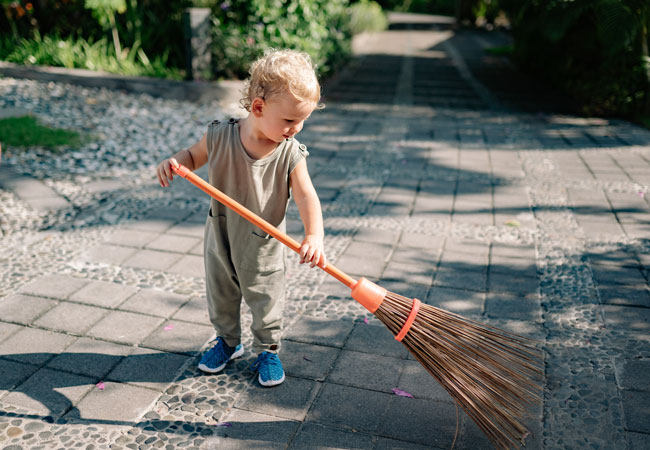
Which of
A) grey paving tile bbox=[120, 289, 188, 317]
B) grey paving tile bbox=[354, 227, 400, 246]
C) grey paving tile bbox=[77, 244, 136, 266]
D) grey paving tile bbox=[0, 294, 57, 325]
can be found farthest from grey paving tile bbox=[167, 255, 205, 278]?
grey paving tile bbox=[354, 227, 400, 246]

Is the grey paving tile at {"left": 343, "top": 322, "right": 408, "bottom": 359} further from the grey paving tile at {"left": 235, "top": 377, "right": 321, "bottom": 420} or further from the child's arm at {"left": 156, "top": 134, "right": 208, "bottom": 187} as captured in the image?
the child's arm at {"left": 156, "top": 134, "right": 208, "bottom": 187}

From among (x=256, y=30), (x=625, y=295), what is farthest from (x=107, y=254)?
(x=256, y=30)

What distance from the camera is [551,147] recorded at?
20.0ft

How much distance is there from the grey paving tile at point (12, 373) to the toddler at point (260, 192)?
0.77 metres

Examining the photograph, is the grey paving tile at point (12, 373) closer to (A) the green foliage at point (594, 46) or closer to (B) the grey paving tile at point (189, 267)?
(B) the grey paving tile at point (189, 267)

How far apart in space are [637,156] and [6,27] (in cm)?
937

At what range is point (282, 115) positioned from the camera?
201 centimetres

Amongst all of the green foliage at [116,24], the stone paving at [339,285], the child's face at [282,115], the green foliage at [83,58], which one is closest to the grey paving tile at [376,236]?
the stone paving at [339,285]

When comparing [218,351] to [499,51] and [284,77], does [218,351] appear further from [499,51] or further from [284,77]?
[499,51]

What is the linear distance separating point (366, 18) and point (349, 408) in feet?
55.0

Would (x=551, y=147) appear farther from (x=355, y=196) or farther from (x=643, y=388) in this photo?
(x=643, y=388)

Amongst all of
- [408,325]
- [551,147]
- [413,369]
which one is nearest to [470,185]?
[551,147]

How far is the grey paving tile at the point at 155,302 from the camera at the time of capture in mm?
2957

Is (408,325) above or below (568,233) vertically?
above
